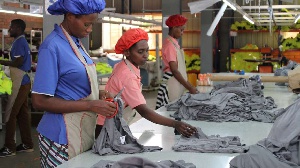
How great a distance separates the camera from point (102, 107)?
2428 millimetres

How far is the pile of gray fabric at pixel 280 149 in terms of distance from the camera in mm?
2035

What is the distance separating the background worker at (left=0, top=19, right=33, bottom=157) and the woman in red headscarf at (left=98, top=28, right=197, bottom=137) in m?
3.63

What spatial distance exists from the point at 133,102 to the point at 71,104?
1.89 ft

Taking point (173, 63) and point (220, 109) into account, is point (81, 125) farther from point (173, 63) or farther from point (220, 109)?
point (173, 63)

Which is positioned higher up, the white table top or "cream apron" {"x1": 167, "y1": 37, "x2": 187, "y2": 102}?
"cream apron" {"x1": 167, "y1": 37, "x2": 187, "y2": 102}

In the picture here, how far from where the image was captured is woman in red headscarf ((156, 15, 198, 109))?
555cm

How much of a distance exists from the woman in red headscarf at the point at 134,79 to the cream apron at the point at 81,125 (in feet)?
1.21

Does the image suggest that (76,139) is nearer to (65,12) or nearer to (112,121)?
(112,121)

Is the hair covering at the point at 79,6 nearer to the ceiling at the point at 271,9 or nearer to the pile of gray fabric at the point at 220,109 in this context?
the pile of gray fabric at the point at 220,109

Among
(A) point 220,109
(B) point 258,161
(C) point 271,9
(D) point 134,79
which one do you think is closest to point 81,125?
(D) point 134,79

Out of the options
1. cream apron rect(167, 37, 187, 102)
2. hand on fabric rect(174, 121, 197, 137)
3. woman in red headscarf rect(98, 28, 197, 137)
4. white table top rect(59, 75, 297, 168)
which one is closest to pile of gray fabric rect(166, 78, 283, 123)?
white table top rect(59, 75, 297, 168)

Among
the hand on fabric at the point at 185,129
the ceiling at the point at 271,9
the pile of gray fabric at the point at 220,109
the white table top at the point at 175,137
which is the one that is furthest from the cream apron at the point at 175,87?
the hand on fabric at the point at 185,129

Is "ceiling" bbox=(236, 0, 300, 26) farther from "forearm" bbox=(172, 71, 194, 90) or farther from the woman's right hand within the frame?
the woman's right hand

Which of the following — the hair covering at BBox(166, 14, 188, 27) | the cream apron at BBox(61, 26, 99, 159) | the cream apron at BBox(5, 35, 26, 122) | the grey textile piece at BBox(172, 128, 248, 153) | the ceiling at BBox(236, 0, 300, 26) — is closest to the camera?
the cream apron at BBox(61, 26, 99, 159)
